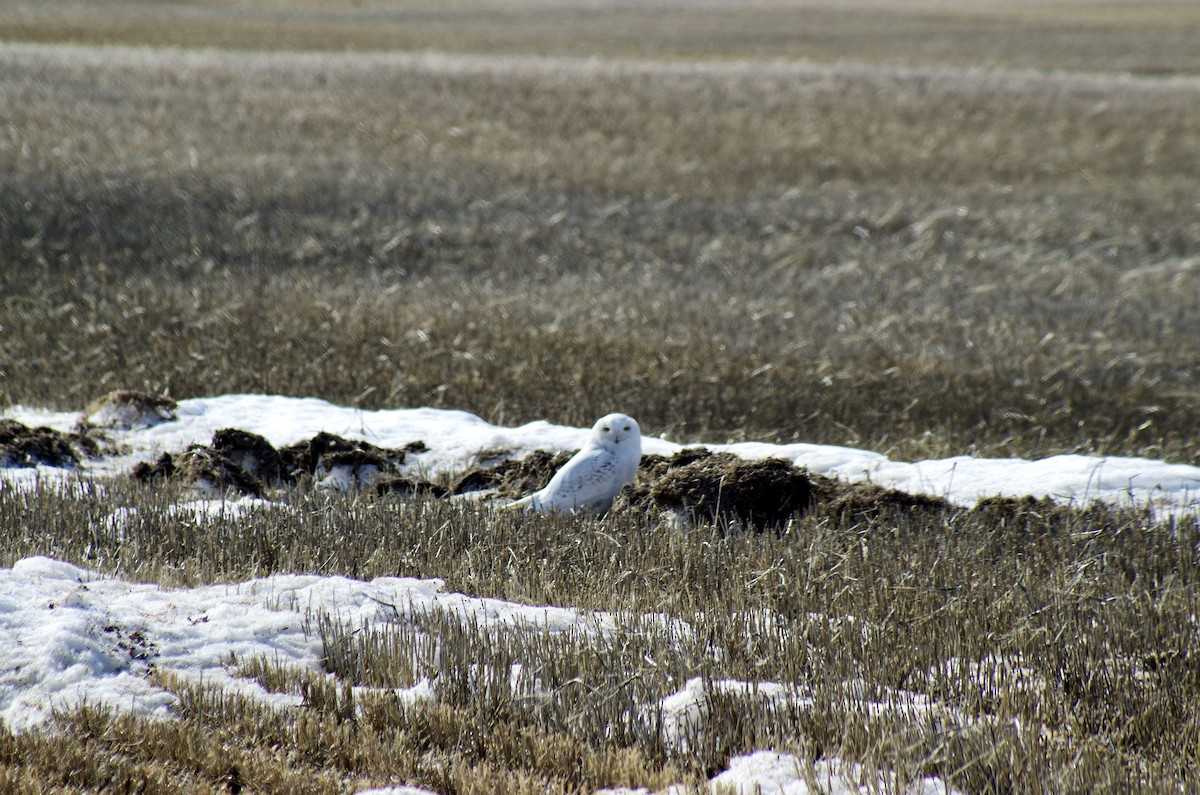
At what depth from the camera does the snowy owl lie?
5.59m

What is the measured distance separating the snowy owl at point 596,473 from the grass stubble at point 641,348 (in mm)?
267

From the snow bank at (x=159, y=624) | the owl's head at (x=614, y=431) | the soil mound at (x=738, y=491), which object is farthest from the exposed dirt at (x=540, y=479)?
the snow bank at (x=159, y=624)

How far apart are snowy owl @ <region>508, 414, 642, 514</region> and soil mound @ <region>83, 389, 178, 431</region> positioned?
3.29 m

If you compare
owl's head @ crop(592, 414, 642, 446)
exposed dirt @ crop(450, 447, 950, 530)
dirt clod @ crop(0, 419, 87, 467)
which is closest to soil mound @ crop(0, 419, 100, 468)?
dirt clod @ crop(0, 419, 87, 467)

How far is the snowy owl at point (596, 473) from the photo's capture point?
559 cm

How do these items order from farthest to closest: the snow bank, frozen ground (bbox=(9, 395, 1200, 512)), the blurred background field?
the blurred background field
frozen ground (bbox=(9, 395, 1200, 512))
the snow bank

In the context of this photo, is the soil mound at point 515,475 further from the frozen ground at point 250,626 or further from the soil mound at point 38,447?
the soil mound at point 38,447

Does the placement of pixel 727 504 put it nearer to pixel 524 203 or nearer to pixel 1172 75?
pixel 524 203

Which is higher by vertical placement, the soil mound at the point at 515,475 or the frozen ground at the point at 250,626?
the frozen ground at the point at 250,626

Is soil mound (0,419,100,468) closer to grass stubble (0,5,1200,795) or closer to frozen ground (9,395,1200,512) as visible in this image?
frozen ground (9,395,1200,512)

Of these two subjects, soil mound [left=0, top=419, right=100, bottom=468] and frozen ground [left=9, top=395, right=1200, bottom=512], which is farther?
soil mound [left=0, top=419, right=100, bottom=468]

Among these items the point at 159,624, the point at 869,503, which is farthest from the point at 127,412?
the point at 869,503

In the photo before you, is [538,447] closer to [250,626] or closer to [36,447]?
[36,447]

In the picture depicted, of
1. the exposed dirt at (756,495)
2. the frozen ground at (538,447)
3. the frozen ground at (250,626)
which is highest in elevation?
the frozen ground at (250,626)
